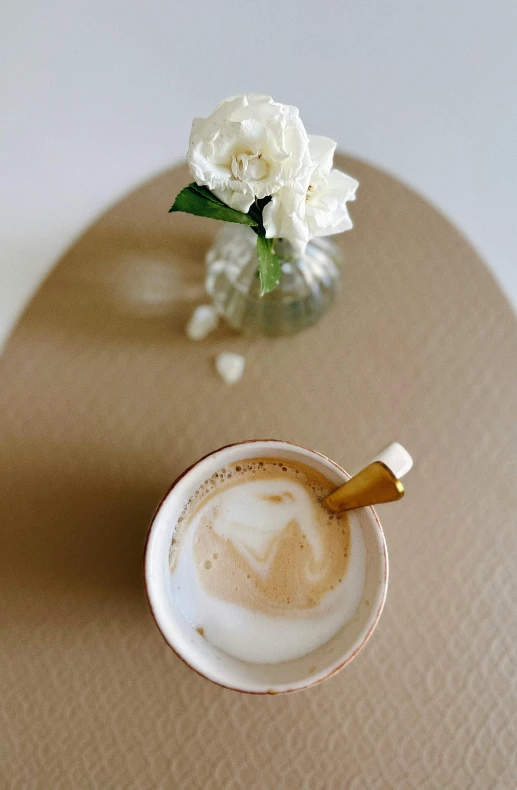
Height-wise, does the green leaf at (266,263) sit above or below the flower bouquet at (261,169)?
below

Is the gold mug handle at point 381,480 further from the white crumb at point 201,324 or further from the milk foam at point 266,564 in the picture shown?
the white crumb at point 201,324


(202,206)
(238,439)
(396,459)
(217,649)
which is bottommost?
(217,649)

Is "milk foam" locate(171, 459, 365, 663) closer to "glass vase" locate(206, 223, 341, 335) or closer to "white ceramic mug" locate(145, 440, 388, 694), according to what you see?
"white ceramic mug" locate(145, 440, 388, 694)

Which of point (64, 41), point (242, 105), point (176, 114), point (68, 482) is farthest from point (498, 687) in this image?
point (64, 41)

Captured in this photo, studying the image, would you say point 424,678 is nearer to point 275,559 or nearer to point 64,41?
point 275,559

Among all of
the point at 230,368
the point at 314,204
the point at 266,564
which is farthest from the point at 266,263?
the point at 266,564

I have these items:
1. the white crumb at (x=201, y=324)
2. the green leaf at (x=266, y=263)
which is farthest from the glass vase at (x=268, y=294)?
the green leaf at (x=266, y=263)

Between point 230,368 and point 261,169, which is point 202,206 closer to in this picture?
point 261,169
